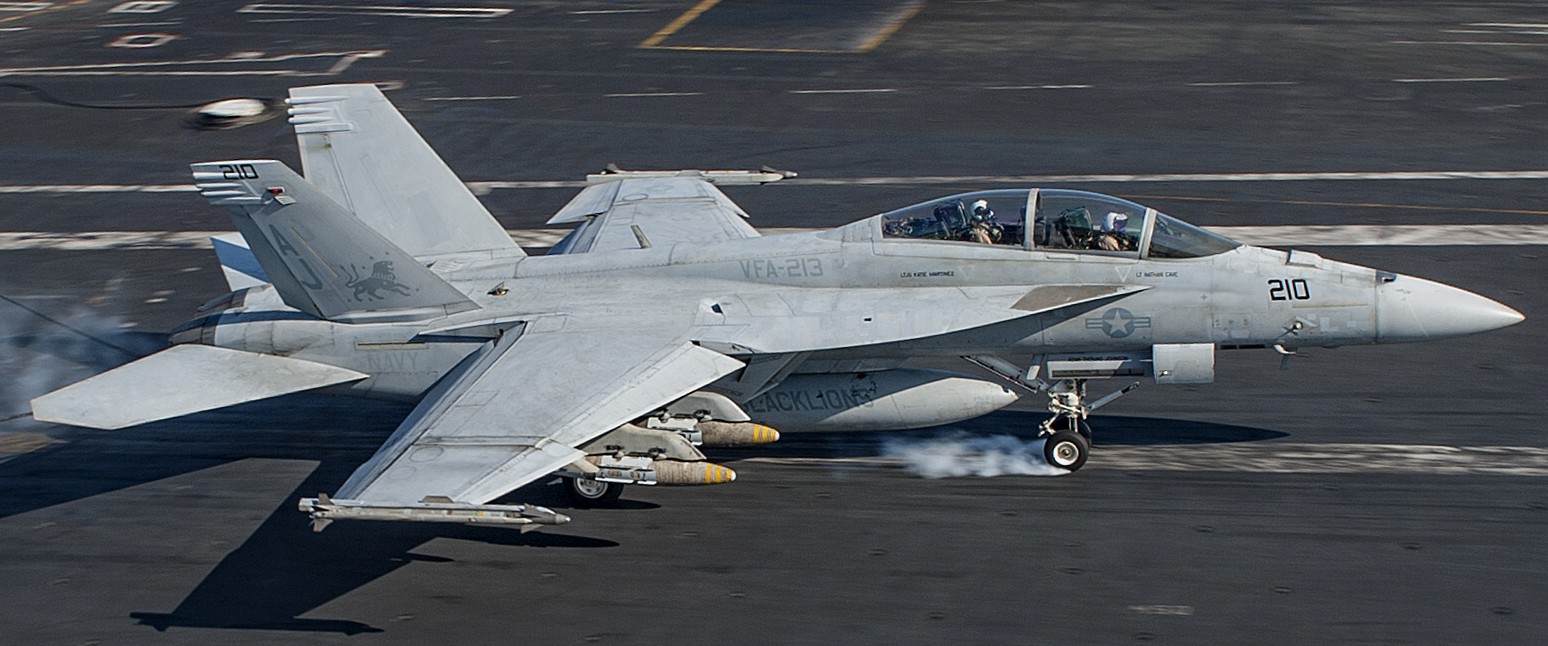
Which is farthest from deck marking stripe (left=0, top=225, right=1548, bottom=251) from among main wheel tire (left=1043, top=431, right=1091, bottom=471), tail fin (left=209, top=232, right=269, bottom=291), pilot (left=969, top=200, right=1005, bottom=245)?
main wheel tire (left=1043, top=431, right=1091, bottom=471)

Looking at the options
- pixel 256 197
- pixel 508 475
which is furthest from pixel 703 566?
pixel 256 197

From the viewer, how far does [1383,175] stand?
26.9 m

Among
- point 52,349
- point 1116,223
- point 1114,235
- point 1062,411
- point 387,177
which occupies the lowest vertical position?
point 1062,411

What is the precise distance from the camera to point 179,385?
615 inches

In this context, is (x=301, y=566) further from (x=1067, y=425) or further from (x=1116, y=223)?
(x=1116, y=223)

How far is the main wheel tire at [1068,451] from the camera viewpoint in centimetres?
1599

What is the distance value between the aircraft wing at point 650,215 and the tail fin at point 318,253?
312 cm

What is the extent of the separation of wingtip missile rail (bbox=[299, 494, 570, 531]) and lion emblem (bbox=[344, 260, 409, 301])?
14.8 ft

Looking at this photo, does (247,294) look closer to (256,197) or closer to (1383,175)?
(256,197)

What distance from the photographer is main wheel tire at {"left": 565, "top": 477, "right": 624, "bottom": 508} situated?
15.6m

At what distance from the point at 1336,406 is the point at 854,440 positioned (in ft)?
18.5

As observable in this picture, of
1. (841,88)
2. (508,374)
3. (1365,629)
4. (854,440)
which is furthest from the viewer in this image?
(841,88)

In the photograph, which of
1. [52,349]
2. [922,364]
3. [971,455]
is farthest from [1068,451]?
[52,349]

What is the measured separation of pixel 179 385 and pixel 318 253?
1960mm
